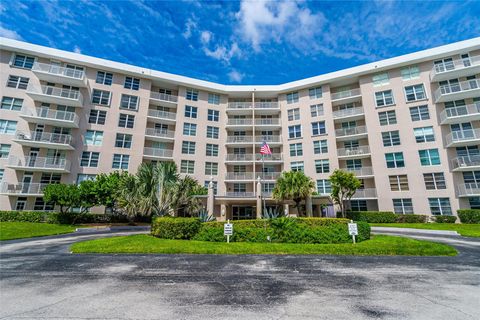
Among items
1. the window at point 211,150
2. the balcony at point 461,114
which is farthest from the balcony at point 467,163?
the window at point 211,150

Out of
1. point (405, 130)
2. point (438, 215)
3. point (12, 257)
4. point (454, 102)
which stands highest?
point (454, 102)

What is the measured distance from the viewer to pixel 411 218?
26.7 metres

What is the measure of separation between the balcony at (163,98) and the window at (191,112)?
2.08 metres

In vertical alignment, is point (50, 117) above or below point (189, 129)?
below

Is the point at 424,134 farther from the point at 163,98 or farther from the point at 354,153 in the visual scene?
the point at 163,98

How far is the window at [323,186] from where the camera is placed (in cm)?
3300

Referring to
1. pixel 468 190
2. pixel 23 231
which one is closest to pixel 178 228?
pixel 23 231

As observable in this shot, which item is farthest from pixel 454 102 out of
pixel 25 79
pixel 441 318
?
pixel 25 79

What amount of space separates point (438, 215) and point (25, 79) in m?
53.5

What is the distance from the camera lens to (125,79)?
33812mm

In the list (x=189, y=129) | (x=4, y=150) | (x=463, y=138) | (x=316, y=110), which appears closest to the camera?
(x=4, y=150)

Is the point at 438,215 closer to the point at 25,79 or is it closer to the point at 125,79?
the point at 125,79

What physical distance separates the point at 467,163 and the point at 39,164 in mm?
50345

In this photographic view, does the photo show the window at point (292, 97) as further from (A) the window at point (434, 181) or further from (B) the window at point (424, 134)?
(A) the window at point (434, 181)
